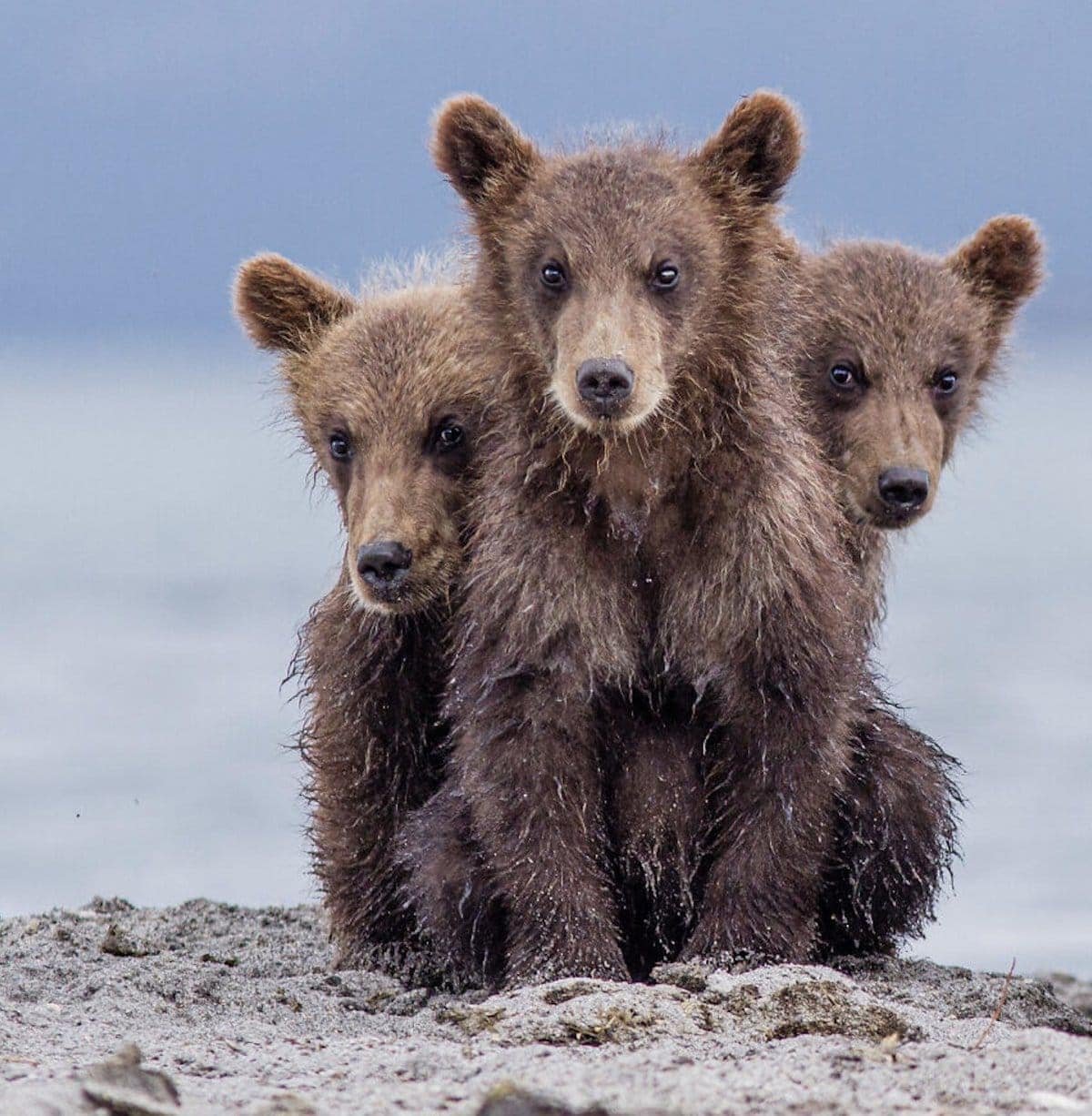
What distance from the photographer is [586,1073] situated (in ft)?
17.3

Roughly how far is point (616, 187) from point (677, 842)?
252cm

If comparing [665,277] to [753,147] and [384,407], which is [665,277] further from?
[384,407]

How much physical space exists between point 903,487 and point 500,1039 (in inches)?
152

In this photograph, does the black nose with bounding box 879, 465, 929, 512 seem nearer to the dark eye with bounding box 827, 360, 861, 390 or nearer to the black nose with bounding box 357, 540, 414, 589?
the dark eye with bounding box 827, 360, 861, 390

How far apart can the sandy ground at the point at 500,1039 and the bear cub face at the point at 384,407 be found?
1775 mm

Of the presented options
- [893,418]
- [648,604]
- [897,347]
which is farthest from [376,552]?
[897,347]

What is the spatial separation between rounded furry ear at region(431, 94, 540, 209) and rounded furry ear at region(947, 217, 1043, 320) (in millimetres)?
3465

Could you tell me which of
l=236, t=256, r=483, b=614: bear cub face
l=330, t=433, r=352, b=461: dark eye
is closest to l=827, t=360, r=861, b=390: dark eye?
l=236, t=256, r=483, b=614: bear cub face

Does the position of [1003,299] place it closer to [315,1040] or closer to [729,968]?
[729,968]

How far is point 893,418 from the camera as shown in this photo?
9.55m

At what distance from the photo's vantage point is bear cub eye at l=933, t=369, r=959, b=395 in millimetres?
10109

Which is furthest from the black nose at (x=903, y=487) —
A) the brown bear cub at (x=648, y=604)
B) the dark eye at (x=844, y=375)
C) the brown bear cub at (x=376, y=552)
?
the brown bear cub at (x=376, y=552)

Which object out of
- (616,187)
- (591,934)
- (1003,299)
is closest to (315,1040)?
(591,934)

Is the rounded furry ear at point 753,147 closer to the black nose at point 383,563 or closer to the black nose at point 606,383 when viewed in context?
the black nose at point 606,383
